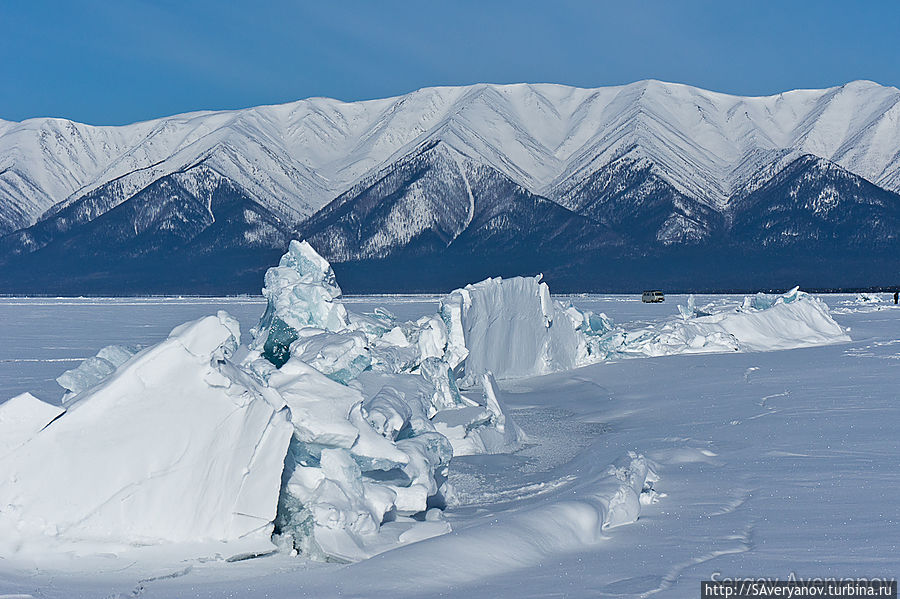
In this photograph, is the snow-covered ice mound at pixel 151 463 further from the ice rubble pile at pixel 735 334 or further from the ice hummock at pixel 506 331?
the ice rubble pile at pixel 735 334

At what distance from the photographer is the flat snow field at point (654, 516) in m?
5.33

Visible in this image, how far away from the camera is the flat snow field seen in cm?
533

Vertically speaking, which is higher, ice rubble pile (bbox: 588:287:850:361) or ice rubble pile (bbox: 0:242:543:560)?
ice rubble pile (bbox: 588:287:850:361)

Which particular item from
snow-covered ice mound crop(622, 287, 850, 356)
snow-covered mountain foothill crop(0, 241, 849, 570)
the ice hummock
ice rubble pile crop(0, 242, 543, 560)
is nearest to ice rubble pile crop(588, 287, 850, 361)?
snow-covered ice mound crop(622, 287, 850, 356)

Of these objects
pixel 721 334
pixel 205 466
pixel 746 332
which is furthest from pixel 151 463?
pixel 746 332

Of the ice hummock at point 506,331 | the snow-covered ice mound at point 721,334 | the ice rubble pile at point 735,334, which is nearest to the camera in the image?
the ice hummock at point 506,331

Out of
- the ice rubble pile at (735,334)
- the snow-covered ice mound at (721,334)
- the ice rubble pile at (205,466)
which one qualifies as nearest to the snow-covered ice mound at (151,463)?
the ice rubble pile at (205,466)

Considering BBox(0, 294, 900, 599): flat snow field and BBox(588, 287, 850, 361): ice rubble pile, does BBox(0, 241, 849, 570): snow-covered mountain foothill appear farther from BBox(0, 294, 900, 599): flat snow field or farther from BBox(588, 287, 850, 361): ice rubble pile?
BBox(588, 287, 850, 361): ice rubble pile

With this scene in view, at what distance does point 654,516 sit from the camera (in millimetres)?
6898

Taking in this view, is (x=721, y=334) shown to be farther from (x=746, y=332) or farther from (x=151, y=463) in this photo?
(x=151, y=463)

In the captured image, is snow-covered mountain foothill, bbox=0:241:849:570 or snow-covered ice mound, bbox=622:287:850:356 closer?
snow-covered mountain foothill, bbox=0:241:849:570

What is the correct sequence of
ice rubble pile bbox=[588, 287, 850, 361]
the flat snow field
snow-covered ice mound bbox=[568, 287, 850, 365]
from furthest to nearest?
ice rubble pile bbox=[588, 287, 850, 361] → snow-covered ice mound bbox=[568, 287, 850, 365] → the flat snow field

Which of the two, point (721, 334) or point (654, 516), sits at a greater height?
point (721, 334)

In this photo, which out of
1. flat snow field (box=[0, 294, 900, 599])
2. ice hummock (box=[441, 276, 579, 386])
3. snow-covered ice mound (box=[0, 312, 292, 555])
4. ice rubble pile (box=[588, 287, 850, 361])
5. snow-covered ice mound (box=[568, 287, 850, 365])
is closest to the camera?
flat snow field (box=[0, 294, 900, 599])
